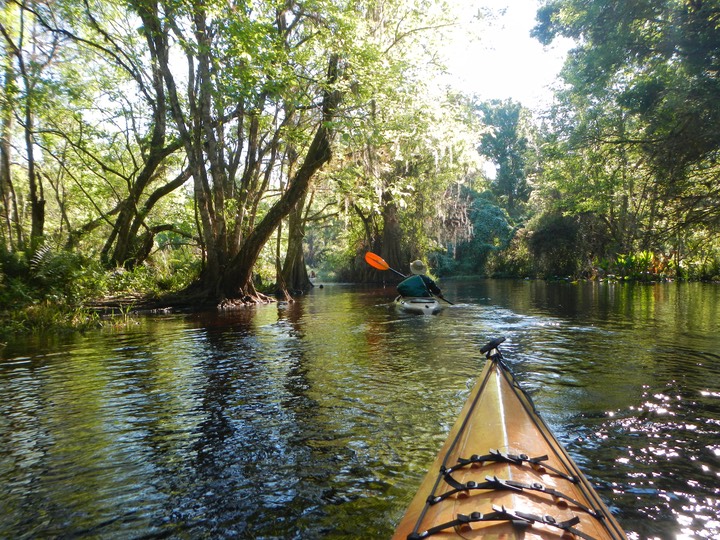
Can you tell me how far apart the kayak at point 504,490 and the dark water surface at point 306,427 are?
65cm

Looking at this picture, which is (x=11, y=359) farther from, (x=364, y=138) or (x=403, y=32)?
(x=403, y=32)

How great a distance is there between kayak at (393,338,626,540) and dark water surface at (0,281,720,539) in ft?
2.15

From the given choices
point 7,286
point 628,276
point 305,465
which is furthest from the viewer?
point 628,276

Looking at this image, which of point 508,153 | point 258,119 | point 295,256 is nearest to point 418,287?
point 258,119

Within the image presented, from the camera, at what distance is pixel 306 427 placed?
455cm

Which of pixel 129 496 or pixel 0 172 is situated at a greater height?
pixel 0 172

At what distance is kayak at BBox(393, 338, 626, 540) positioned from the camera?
1928mm

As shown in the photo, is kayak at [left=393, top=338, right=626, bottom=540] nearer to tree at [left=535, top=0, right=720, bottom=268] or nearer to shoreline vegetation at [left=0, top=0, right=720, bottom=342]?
shoreline vegetation at [left=0, top=0, right=720, bottom=342]

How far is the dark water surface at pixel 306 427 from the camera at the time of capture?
3.04 metres

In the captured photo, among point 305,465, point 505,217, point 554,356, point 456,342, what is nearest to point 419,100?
point 456,342

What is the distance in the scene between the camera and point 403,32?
15258mm

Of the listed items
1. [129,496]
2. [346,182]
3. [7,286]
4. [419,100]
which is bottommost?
[129,496]

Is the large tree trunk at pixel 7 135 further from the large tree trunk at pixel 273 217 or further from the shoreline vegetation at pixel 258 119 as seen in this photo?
the large tree trunk at pixel 273 217

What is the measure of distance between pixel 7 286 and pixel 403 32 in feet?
42.8
